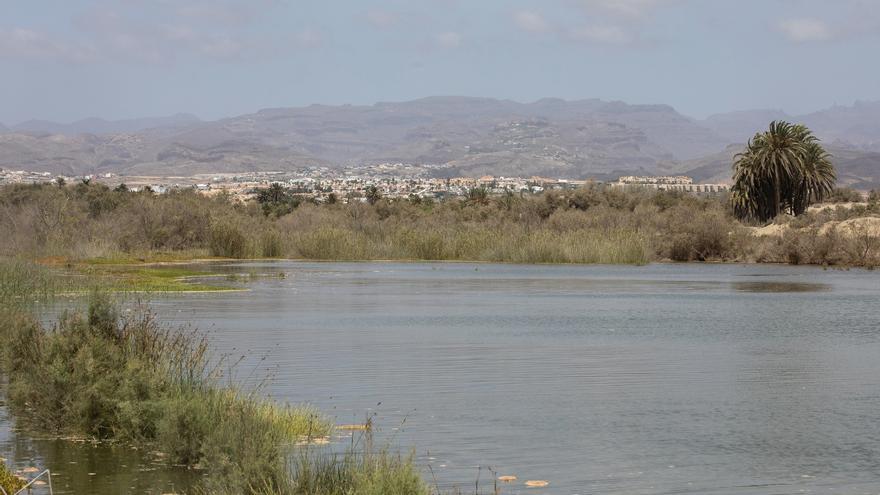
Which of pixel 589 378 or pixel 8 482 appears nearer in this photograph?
pixel 8 482

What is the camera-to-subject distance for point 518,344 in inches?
1309

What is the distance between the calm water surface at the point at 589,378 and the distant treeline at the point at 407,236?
91.0 feet

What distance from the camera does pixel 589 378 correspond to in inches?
1027

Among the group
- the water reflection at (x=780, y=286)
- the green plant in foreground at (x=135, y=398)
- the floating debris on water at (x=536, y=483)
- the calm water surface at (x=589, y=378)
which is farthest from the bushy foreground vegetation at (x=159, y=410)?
the water reflection at (x=780, y=286)

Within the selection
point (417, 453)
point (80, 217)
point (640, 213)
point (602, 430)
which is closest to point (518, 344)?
point (602, 430)

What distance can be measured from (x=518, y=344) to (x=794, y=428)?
44.6 ft

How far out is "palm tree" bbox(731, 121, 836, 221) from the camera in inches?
3794

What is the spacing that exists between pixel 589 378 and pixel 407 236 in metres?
68.0

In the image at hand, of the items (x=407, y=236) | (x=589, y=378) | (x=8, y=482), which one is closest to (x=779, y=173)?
(x=407, y=236)

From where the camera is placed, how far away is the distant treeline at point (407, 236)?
265 ft

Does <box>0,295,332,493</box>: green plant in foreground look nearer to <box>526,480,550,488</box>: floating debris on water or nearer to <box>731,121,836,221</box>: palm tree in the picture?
<box>526,480,550,488</box>: floating debris on water

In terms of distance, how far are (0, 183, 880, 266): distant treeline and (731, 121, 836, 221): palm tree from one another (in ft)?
11.6

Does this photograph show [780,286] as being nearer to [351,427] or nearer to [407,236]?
[407,236]

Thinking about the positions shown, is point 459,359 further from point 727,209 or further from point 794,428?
point 727,209
